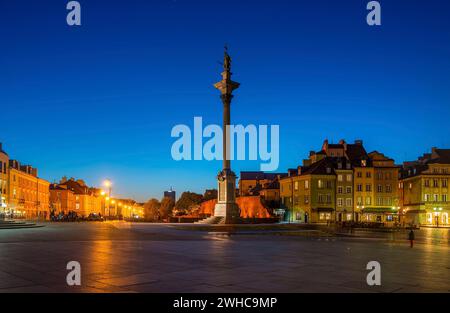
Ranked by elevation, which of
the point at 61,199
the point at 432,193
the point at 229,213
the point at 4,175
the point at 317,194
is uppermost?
the point at 4,175

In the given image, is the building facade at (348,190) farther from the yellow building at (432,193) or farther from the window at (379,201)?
the yellow building at (432,193)

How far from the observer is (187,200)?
123m

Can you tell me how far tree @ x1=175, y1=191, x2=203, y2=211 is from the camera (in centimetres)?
12200

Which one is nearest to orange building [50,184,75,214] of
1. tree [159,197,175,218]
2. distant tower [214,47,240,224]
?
tree [159,197,175,218]

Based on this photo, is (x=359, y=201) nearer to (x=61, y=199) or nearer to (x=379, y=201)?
(x=379, y=201)

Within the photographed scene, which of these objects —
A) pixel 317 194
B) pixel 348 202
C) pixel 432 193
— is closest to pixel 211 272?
pixel 317 194

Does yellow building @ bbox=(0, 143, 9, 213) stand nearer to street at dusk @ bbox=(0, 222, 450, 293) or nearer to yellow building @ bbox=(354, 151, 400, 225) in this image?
yellow building @ bbox=(354, 151, 400, 225)

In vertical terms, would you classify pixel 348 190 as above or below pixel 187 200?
above

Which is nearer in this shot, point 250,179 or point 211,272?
point 211,272

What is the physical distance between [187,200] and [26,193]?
40.3 meters

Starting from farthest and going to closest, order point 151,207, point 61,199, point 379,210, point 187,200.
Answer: point 151,207 < point 61,199 < point 187,200 < point 379,210

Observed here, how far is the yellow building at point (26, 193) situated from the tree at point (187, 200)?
3373 cm

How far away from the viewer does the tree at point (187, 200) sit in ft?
400
